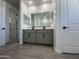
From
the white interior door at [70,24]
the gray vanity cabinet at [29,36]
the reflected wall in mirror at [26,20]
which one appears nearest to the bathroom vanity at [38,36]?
the gray vanity cabinet at [29,36]

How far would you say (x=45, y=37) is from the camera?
558cm

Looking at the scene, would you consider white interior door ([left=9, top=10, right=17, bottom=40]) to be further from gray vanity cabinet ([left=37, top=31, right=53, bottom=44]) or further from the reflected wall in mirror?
gray vanity cabinet ([left=37, top=31, right=53, bottom=44])

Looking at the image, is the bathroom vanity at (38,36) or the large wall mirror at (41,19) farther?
the large wall mirror at (41,19)

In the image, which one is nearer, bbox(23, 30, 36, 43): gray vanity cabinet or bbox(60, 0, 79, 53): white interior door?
bbox(60, 0, 79, 53): white interior door

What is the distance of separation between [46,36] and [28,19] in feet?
5.91

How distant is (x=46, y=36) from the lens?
18.2 ft

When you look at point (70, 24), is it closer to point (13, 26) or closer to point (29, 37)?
point (29, 37)

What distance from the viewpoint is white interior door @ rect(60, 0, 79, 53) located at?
3617 mm

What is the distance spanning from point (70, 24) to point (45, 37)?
2.16 m

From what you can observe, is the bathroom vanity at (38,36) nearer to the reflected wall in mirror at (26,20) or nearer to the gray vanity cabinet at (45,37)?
the gray vanity cabinet at (45,37)

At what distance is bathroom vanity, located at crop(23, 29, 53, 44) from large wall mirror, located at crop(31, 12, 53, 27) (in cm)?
81

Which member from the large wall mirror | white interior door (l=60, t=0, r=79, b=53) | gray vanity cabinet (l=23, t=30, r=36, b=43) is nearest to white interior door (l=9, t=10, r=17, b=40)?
the large wall mirror

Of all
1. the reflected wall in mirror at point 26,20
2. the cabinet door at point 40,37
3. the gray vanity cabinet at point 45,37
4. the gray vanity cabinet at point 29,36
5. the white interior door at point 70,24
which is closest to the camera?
the white interior door at point 70,24

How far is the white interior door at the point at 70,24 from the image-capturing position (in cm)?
362
